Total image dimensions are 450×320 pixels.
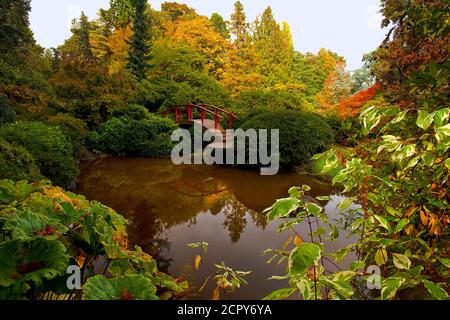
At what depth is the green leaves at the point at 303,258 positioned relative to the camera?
97 cm

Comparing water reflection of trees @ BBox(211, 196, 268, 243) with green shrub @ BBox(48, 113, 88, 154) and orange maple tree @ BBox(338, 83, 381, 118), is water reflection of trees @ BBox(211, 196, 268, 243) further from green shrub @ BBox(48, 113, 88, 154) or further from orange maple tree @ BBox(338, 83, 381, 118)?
orange maple tree @ BBox(338, 83, 381, 118)

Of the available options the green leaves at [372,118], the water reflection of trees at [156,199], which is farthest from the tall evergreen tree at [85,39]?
the green leaves at [372,118]

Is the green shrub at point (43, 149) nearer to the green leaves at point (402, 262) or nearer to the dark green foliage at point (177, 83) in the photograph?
the green leaves at point (402, 262)

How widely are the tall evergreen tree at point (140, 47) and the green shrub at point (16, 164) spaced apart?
52.5 feet

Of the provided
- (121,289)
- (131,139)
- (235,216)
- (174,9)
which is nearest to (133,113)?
(131,139)

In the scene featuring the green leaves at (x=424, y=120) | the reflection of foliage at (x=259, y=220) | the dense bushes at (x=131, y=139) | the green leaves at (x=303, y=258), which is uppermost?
the dense bushes at (x=131, y=139)

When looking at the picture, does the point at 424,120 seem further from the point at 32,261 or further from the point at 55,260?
the point at 32,261

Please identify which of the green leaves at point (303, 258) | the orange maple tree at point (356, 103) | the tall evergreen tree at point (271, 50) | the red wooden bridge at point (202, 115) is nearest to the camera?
the green leaves at point (303, 258)

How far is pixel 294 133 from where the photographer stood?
10406 mm

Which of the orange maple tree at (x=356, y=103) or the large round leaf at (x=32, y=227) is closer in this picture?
the large round leaf at (x=32, y=227)

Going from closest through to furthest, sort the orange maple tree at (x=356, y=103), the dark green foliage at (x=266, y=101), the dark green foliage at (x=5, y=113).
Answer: the dark green foliage at (x=5, y=113) < the orange maple tree at (x=356, y=103) < the dark green foliage at (x=266, y=101)

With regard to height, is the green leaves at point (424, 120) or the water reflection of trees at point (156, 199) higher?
the green leaves at point (424, 120)

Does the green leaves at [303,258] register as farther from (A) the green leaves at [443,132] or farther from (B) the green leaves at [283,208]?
(A) the green leaves at [443,132]

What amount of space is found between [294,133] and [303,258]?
974cm
